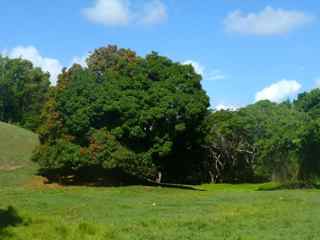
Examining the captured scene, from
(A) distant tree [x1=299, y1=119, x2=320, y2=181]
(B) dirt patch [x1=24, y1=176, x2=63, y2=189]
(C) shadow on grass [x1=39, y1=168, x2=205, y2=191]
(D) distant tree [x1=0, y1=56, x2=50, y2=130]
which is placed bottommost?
(B) dirt patch [x1=24, y1=176, x2=63, y2=189]

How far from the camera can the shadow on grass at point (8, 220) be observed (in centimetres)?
1315

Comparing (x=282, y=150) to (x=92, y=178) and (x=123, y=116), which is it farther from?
(x=92, y=178)

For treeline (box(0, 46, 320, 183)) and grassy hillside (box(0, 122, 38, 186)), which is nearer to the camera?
treeline (box(0, 46, 320, 183))

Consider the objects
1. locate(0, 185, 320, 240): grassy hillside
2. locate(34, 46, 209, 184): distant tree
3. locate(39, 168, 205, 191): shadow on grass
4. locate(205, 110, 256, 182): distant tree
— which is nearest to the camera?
locate(0, 185, 320, 240): grassy hillside

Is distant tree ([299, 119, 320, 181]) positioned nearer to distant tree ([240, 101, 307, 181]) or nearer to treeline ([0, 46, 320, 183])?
treeline ([0, 46, 320, 183])

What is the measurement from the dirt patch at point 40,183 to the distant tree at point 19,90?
28321mm

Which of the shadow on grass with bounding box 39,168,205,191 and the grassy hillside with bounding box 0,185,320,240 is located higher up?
the shadow on grass with bounding box 39,168,205,191

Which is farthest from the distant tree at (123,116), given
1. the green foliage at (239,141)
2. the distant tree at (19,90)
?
the distant tree at (19,90)

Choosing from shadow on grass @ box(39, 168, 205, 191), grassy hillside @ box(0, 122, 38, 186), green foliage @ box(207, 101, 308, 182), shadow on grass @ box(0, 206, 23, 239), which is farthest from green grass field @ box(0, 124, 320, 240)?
green foliage @ box(207, 101, 308, 182)

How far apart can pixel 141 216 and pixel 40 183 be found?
60.7 ft

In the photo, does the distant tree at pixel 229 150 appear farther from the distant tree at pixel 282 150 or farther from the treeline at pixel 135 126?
the treeline at pixel 135 126

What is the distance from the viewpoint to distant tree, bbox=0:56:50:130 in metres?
67.1

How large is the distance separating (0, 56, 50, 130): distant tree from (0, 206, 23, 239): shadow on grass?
48785mm

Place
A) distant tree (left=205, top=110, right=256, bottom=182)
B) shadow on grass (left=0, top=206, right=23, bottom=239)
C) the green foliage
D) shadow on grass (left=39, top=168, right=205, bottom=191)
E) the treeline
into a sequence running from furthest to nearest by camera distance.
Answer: distant tree (left=205, top=110, right=256, bottom=182)
the green foliage
shadow on grass (left=39, top=168, right=205, bottom=191)
the treeline
shadow on grass (left=0, top=206, right=23, bottom=239)
